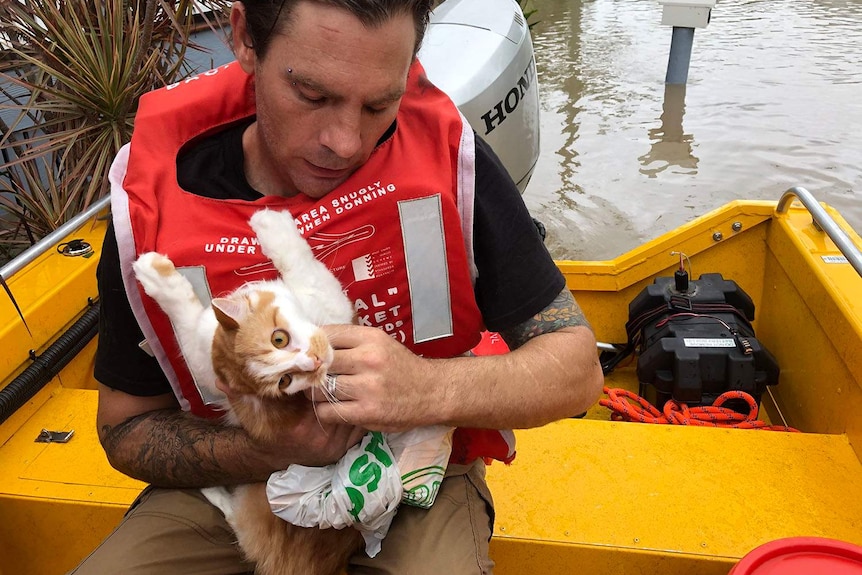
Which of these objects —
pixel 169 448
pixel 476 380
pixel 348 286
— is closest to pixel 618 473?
pixel 476 380

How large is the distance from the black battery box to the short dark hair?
178 centimetres

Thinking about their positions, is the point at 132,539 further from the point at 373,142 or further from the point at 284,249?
the point at 373,142

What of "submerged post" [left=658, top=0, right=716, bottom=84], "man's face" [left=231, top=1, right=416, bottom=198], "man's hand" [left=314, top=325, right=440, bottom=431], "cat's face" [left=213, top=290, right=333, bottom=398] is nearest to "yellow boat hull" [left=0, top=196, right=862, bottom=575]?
"man's hand" [left=314, top=325, right=440, bottom=431]

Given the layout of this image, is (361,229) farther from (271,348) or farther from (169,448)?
(169,448)

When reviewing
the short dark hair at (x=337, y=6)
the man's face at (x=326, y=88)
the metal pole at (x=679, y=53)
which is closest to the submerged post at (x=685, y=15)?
the metal pole at (x=679, y=53)

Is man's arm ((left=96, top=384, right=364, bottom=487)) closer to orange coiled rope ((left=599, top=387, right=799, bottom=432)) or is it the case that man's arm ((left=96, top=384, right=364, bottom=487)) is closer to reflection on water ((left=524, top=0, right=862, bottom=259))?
orange coiled rope ((left=599, top=387, right=799, bottom=432))

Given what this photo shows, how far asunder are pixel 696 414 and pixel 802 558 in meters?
1.06

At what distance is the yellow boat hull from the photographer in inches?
69.7

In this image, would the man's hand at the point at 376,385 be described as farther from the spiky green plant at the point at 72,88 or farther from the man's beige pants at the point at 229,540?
the spiky green plant at the point at 72,88

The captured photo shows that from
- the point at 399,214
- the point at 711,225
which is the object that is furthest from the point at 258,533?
the point at 711,225

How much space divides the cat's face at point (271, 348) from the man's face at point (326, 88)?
1.14 feet

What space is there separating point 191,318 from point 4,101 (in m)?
4.33

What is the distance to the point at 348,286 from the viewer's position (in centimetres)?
153

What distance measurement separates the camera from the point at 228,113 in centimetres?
171
